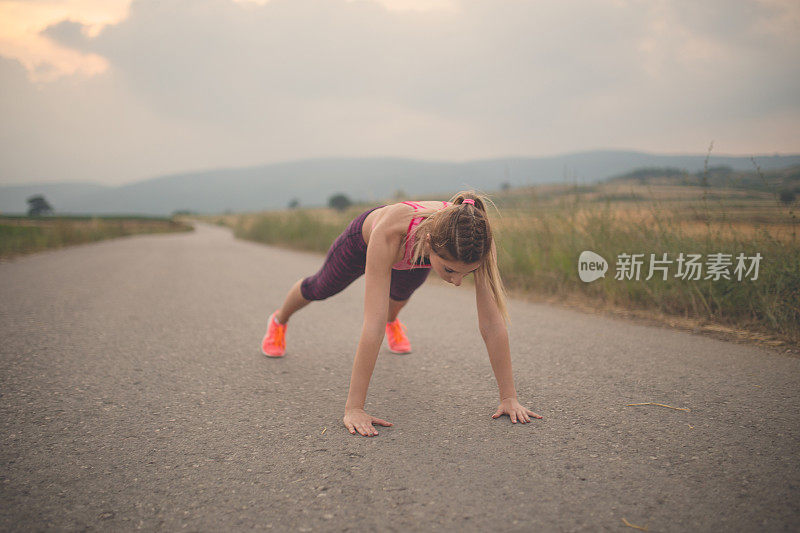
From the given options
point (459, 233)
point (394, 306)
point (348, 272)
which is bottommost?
point (394, 306)

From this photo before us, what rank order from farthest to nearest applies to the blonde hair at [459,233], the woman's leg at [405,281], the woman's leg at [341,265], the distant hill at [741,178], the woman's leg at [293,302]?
the distant hill at [741,178]
the woman's leg at [293,302]
the woman's leg at [405,281]
the woman's leg at [341,265]
the blonde hair at [459,233]

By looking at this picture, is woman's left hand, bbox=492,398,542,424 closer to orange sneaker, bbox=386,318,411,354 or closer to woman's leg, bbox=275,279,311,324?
orange sneaker, bbox=386,318,411,354

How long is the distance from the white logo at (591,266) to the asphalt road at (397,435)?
1.31 metres

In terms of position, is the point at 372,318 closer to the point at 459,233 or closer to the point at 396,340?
the point at 459,233

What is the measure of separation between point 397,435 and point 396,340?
1.30 meters

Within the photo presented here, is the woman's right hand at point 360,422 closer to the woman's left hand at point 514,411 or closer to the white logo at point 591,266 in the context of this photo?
the woman's left hand at point 514,411

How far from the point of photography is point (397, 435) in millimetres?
1946

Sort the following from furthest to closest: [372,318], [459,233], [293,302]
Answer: [293,302] → [372,318] → [459,233]

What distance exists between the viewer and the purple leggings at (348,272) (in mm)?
2400

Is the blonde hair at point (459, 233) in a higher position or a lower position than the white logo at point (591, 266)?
higher

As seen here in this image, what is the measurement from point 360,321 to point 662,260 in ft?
9.98

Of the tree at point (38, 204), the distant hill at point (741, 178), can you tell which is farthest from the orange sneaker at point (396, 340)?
the tree at point (38, 204)

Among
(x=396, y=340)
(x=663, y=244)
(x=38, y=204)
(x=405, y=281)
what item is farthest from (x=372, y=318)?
(x=38, y=204)

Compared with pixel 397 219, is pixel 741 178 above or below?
above
